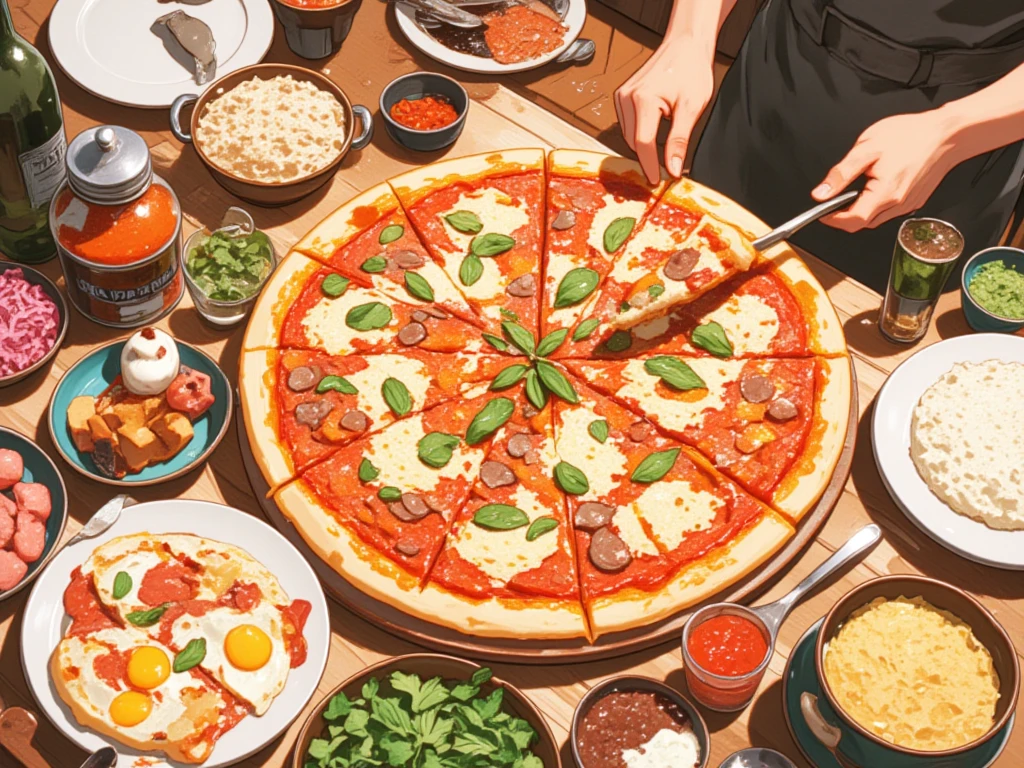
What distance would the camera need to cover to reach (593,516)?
394 centimetres

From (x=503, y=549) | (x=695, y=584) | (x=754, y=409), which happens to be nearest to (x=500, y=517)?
(x=503, y=549)

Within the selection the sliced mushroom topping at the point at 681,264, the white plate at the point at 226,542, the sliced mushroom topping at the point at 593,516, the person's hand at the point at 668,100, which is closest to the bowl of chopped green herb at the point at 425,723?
the white plate at the point at 226,542

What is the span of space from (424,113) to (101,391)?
1711 millimetres

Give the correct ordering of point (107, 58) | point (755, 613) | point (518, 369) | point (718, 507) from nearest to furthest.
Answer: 1. point (755, 613)
2. point (718, 507)
3. point (518, 369)
4. point (107, 58)

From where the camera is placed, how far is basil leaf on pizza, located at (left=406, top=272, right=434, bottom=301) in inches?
176

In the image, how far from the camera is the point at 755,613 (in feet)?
11.9

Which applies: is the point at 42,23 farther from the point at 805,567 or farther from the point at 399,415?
the point at 805,567

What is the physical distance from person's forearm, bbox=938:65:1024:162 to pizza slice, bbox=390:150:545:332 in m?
1.50

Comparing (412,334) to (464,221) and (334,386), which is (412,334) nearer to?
(334,386)

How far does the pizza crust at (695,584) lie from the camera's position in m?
3.68

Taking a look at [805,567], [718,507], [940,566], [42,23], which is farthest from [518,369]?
[42,23]

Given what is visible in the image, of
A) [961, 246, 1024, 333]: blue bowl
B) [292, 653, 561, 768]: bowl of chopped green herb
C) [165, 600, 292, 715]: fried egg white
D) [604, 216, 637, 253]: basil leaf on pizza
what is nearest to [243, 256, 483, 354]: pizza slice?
[604, 216, 637, 253]: basil leaf on pizza

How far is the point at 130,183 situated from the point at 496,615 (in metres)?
1.75

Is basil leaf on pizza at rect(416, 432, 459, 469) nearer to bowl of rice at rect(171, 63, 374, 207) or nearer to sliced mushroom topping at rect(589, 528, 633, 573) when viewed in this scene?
sliced mushroom topping at rect(589, 528, 633, 573)
